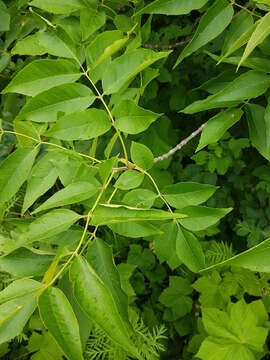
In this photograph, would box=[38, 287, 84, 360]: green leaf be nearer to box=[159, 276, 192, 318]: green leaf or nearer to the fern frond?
the fern frond

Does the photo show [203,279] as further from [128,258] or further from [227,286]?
[128,258]

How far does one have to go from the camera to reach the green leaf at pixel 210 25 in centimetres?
89

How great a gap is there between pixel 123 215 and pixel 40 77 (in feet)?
1.31

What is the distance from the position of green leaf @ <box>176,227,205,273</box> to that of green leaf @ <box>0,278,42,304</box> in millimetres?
282

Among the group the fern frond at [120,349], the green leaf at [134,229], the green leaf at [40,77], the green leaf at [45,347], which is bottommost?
the green leaf at [45,347]

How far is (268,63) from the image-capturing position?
0.87m

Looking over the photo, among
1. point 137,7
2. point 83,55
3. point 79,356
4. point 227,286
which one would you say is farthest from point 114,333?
point 227,286

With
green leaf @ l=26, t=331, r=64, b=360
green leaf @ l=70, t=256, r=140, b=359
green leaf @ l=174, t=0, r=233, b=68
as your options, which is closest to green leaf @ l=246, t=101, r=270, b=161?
green leaf @ l=174, t=0, r=233, b=68

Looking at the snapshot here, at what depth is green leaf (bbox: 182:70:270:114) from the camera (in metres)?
0.85

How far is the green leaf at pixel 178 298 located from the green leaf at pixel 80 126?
3.62ft

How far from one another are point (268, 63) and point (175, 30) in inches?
27.1

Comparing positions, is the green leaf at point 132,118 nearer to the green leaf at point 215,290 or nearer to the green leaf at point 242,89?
the green leaf at point 242,89

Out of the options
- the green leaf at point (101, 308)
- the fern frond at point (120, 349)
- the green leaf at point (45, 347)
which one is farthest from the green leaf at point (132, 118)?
the green leaf at point (45, 347)

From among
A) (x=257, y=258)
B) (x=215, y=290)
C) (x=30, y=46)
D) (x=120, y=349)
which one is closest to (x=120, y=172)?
(x=30, y=46)
